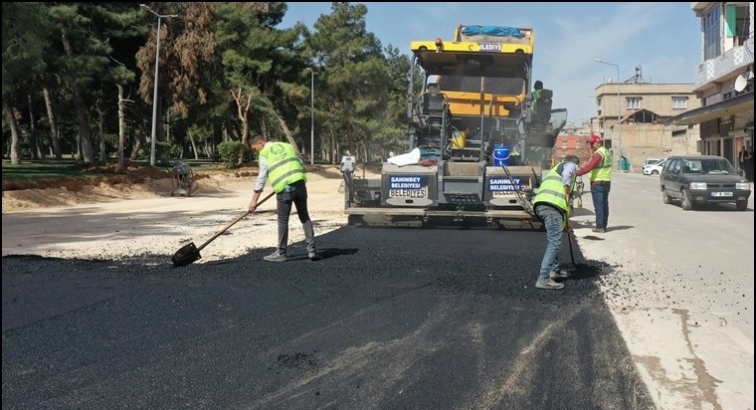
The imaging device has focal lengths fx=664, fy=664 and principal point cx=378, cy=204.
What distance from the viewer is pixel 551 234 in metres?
6.31

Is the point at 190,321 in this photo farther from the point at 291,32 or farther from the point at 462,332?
the point at 291,32

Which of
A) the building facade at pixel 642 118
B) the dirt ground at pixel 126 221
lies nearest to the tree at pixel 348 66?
the dirt ground at pixel 126 221

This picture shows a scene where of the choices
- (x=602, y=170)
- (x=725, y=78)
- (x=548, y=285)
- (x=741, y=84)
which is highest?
(x=725, y=78)

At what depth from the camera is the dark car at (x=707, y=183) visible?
51.0ft

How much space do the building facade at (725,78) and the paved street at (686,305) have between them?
22.1 m

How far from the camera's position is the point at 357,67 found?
44531 mm

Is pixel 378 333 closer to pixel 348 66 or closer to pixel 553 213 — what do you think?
pixel 553 213

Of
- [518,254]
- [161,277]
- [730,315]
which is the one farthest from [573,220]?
[161,277]

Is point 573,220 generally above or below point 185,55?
below

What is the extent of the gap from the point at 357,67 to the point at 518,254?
123 feet

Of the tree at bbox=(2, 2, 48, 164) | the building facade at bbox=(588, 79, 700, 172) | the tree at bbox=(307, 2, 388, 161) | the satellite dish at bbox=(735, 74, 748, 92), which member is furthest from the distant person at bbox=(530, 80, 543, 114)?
the building facade at bbox=(588, 79, 700, 172)

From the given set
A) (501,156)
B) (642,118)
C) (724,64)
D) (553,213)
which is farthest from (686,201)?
(642,118)

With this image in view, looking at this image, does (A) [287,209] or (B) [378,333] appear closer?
(B) [378,333]

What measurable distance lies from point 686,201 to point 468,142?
729 cm
